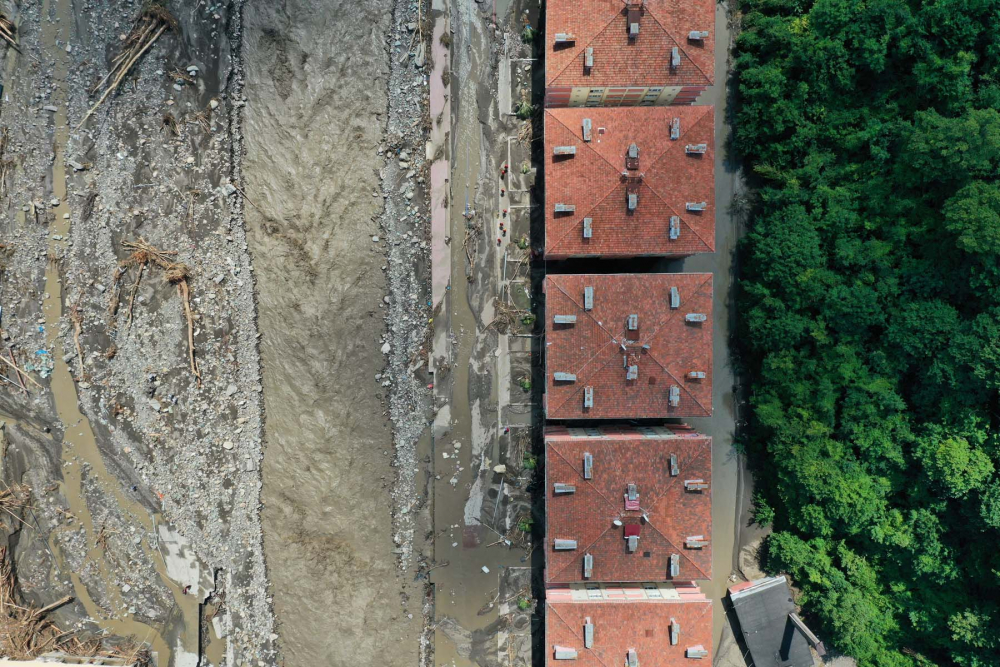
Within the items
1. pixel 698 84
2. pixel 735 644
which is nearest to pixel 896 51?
pixel 698 84

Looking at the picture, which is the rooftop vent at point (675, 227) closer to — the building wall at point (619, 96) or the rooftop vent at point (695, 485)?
the building wall at point (619, 96)

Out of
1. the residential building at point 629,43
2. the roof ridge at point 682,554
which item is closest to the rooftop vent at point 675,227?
the residential building at point 629,43

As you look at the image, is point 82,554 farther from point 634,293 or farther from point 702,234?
point 702,234

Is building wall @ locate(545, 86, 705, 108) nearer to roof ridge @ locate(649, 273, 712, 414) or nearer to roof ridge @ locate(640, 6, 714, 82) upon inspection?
roof ridge @ locate(640, 6, 714, 82)

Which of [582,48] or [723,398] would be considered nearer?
[582,48]

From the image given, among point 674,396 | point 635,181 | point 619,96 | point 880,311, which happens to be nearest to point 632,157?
point 635,181

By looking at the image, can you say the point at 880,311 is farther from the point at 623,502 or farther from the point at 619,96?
the point at 619,96

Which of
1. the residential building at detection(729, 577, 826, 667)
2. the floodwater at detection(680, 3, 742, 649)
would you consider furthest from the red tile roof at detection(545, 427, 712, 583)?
the residential building at detection(729, 577, 826, 667)
